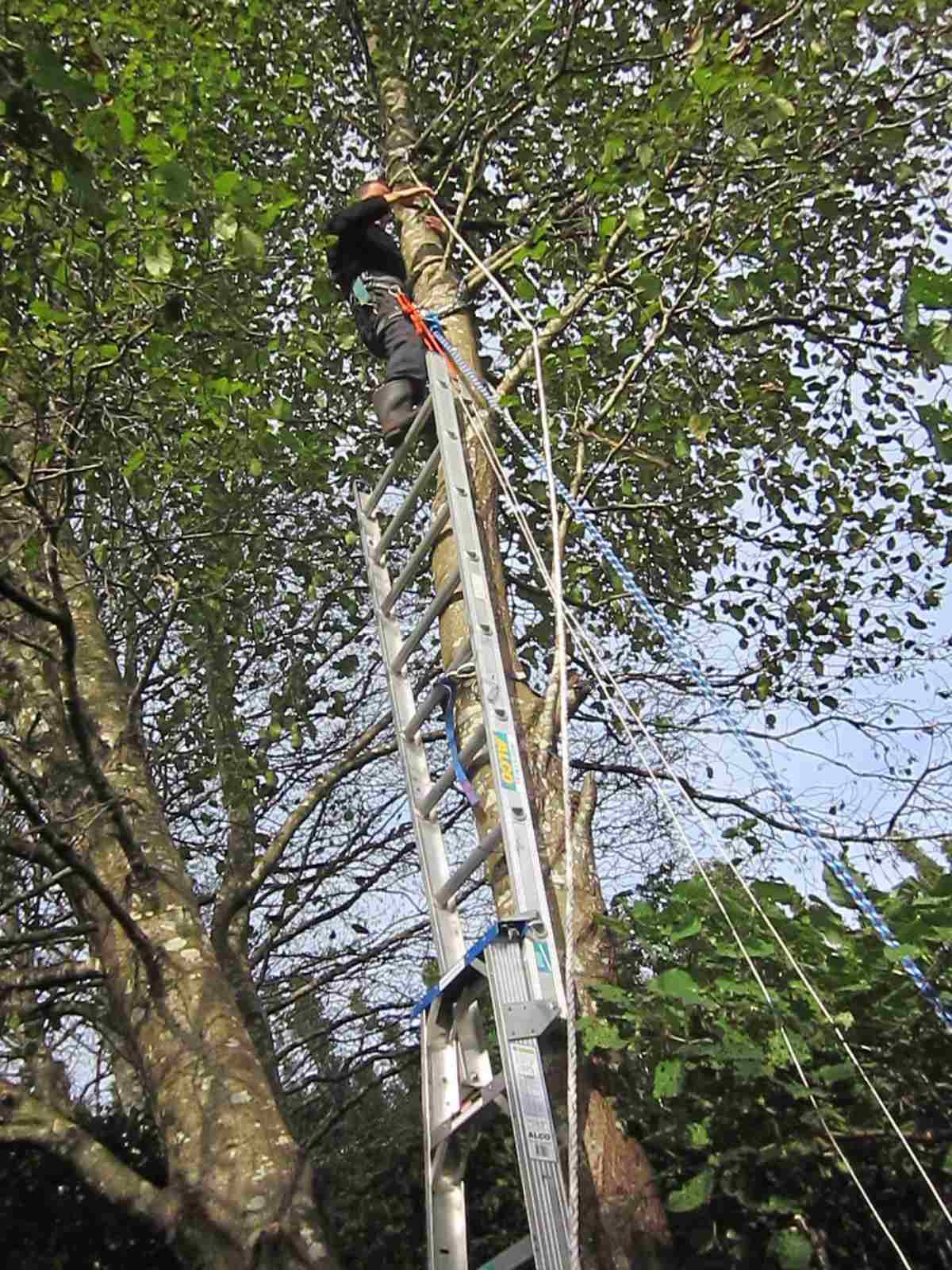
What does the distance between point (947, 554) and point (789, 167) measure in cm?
285

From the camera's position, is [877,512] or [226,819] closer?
[877,512]

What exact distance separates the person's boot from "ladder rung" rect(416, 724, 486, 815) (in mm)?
1588

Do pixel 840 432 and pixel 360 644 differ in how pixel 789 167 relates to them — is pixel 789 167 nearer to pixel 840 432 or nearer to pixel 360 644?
pixel 840 432

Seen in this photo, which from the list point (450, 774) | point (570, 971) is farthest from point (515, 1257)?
point (450, 774)

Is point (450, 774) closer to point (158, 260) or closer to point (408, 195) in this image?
point (158, 260)

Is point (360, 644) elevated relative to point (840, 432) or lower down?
elevated

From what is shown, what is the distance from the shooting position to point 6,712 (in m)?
5.21

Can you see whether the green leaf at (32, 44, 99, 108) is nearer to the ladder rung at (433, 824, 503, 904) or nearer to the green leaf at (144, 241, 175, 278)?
the green leaf at (144, 241, 175, 278)

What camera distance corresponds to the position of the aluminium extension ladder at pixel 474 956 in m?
2.43

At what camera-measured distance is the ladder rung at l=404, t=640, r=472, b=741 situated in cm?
347

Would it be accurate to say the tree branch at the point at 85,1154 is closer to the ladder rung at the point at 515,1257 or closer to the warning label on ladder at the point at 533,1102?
the ladder rung at the point at 515,1257

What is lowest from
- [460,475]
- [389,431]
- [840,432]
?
[460,475]

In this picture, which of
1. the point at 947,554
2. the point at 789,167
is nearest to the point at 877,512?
the point at 947,554

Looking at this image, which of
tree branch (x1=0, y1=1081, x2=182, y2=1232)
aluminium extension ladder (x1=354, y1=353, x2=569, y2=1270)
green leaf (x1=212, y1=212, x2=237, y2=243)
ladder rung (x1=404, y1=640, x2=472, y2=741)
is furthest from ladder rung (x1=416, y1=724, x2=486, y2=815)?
green leaf (x1=212, y1=212, x2=237, y2=243)
